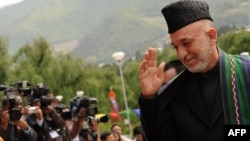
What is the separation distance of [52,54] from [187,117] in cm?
3183

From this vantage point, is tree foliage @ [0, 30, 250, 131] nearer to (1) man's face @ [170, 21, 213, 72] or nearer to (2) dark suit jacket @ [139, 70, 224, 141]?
(2) dark suit jacket @ [139, 70, 224, 141]

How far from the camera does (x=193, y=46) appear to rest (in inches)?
96.1

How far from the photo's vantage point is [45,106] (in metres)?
6.84

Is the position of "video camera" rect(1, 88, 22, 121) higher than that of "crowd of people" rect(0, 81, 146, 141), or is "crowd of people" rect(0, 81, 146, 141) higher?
"video camera" rect(1, 88, 22, 121)

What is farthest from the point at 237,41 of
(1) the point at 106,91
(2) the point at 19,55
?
(2) the point at 19,55

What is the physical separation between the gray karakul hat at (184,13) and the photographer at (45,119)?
3984 mm

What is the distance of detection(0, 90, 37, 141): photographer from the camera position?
5.56 m

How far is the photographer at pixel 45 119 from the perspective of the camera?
6.48 metres

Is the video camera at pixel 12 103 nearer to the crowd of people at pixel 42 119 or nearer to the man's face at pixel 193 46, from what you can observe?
the crowd of people at pixel 42 119

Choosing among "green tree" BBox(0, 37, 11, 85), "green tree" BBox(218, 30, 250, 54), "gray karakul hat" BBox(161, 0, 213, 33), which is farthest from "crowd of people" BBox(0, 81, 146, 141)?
"green tree" BBox(218, 30, 250, 54)

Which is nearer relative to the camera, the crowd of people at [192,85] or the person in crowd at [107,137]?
the crowd of people at [192,85]

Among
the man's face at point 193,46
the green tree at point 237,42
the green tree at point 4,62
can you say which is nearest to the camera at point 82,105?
the man's face at point 193,46

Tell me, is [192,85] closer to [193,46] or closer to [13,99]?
[193,46]

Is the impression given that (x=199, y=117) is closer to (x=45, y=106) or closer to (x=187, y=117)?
(x=187, y=117)
